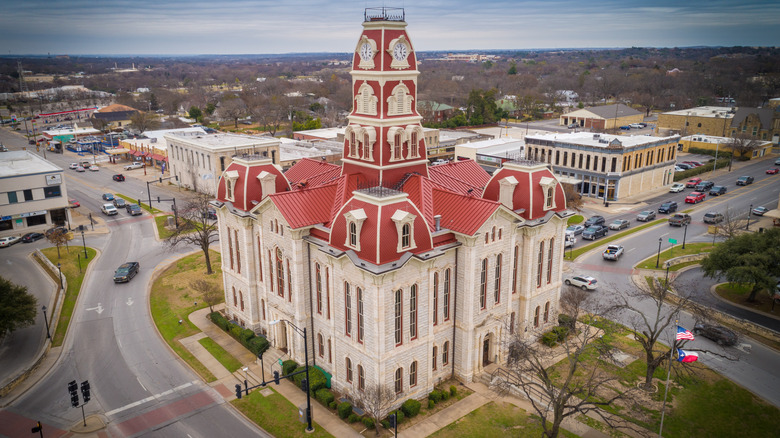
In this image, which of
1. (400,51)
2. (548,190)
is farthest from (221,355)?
(548,190)

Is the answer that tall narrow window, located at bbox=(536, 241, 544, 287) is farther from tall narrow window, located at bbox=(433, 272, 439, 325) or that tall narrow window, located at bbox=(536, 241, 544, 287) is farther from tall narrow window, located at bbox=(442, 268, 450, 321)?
tall narrow window, located at bbox=(433, 272, 439, 325)

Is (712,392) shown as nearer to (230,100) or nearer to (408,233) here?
(408,233)

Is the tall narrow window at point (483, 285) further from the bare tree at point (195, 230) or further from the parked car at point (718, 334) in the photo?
the bare tree at point (195, 230)

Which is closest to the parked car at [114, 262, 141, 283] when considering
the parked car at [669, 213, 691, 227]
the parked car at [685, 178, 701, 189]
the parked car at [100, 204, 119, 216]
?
the parked car at [100, 204, 119, 216]

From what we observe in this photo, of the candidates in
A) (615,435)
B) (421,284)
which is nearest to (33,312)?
(421,284)

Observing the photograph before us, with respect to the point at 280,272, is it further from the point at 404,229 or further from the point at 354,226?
the point at 404,229

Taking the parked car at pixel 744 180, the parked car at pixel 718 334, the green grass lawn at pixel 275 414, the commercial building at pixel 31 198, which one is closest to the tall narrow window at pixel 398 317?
the green grass lawn at pixel 275 414
